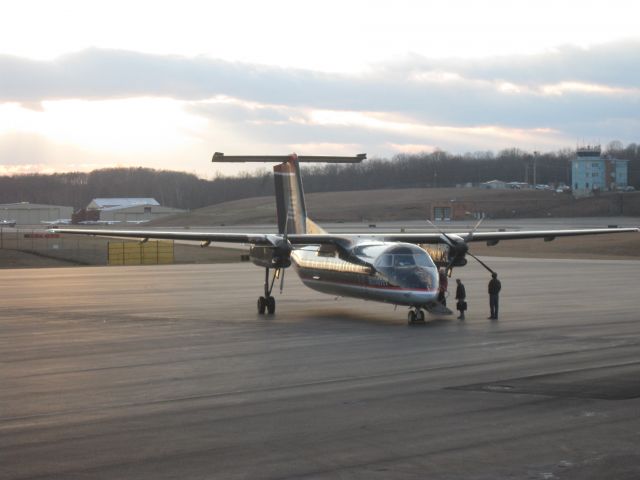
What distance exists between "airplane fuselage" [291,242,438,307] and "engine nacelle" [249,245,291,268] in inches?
63.2

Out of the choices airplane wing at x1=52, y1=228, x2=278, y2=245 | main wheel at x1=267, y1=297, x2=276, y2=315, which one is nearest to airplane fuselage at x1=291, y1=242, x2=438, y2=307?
main wheel at x1=267, y1=297, x2=276, y2=315

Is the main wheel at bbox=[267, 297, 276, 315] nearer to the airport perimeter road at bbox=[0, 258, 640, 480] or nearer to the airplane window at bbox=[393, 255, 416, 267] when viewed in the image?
the airport perimeter road at bbox=[0, 258, 640, 480]

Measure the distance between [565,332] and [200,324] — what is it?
11171 millimetres

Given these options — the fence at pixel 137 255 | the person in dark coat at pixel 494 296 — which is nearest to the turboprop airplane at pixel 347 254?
the person in dark coat at pixel 494 296

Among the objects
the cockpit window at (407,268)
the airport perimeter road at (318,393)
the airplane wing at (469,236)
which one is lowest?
the airport perimeter road at (318,393)

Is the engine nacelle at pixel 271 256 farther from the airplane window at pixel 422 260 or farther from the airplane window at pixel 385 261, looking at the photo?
the airplane window at pixel 422 260

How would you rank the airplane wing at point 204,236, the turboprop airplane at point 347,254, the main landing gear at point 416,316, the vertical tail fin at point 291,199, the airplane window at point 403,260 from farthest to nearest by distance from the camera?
the vertical tail fin at point 291,199, the airplane wing at point 204,236, the airplane window at point 403,260, the turboprop airplane at point 347,254, the main landing gear at point 416,316

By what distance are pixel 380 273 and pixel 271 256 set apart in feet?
14.5

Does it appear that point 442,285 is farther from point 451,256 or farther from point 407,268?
point 407,268

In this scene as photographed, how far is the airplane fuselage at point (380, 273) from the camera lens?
28.8 m

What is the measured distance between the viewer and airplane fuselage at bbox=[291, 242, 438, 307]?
94.6 feet

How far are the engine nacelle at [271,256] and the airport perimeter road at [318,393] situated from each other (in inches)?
72.7

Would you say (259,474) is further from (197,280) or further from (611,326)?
(197,280)

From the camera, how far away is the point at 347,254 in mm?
31922
